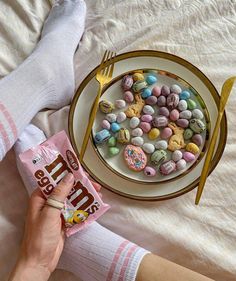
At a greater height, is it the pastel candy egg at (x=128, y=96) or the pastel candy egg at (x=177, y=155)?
the pastel candy egg at (x=128, y=96)

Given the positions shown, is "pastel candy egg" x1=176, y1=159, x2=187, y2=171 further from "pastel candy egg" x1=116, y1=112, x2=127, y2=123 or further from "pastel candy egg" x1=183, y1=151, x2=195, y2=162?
"pastel candy egg" x1=116, y1=112, x2=127, y2=123

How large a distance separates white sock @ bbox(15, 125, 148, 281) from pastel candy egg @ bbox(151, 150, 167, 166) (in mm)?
137

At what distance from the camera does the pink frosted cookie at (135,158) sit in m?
0.74

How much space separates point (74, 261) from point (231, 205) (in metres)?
0.28

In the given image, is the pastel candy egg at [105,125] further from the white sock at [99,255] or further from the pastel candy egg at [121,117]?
the white sock at [99,255]

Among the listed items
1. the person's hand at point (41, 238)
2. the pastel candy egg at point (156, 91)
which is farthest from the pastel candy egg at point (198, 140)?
the person's hand at point (41, 238)

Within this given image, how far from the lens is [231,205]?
0.75 m

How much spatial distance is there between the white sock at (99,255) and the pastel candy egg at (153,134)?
17 centimetres

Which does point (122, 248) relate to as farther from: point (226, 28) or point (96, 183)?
point (226, 28)

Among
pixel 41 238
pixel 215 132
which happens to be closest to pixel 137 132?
pixel 215 132

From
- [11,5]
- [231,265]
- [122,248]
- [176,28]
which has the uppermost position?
[11,5]


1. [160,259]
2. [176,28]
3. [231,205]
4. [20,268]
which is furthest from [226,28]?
[20,268]

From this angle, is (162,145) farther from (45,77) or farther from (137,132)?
(45,77)

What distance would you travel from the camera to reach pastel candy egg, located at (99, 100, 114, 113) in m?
0.76
